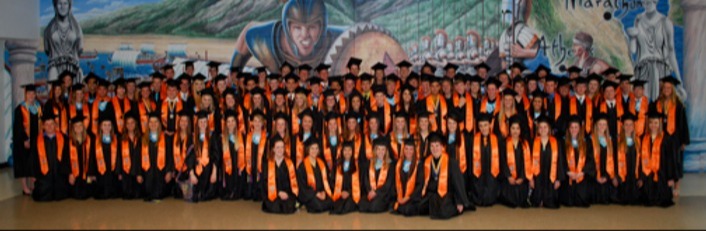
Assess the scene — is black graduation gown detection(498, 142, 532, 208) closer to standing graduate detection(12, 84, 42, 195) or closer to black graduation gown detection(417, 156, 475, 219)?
black graduation gown detection(417, 156, 475, 219)

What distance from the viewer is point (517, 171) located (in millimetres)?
6945

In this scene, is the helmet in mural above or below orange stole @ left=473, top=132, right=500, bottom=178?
above

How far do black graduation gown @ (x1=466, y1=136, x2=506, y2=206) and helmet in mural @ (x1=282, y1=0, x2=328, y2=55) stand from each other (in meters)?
3.74

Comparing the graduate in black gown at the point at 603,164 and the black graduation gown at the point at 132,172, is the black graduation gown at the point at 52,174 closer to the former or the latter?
the black graduation gown at the point at 132,172

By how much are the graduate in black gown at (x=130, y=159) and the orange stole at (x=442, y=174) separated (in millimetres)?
3304

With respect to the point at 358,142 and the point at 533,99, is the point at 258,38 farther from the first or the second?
the point at 533,99

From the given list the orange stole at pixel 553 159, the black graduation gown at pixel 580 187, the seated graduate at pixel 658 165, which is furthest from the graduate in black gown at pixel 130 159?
the seated graduate at pixel 658 165

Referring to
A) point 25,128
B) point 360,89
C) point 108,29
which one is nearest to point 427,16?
point 360,89

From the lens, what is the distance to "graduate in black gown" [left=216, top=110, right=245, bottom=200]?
24.1 ft

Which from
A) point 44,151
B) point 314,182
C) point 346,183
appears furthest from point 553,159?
point 44,151

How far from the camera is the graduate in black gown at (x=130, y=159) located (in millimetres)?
7414

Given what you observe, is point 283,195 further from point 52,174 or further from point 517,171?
point 52,174

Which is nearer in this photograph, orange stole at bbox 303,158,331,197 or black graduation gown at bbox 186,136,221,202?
orange stole at bbox 303,158,331,197

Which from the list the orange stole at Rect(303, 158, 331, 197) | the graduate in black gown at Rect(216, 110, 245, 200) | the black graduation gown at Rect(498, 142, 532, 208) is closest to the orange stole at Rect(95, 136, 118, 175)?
the graduate in black gown at Rect(216, 110, 245, 200)
